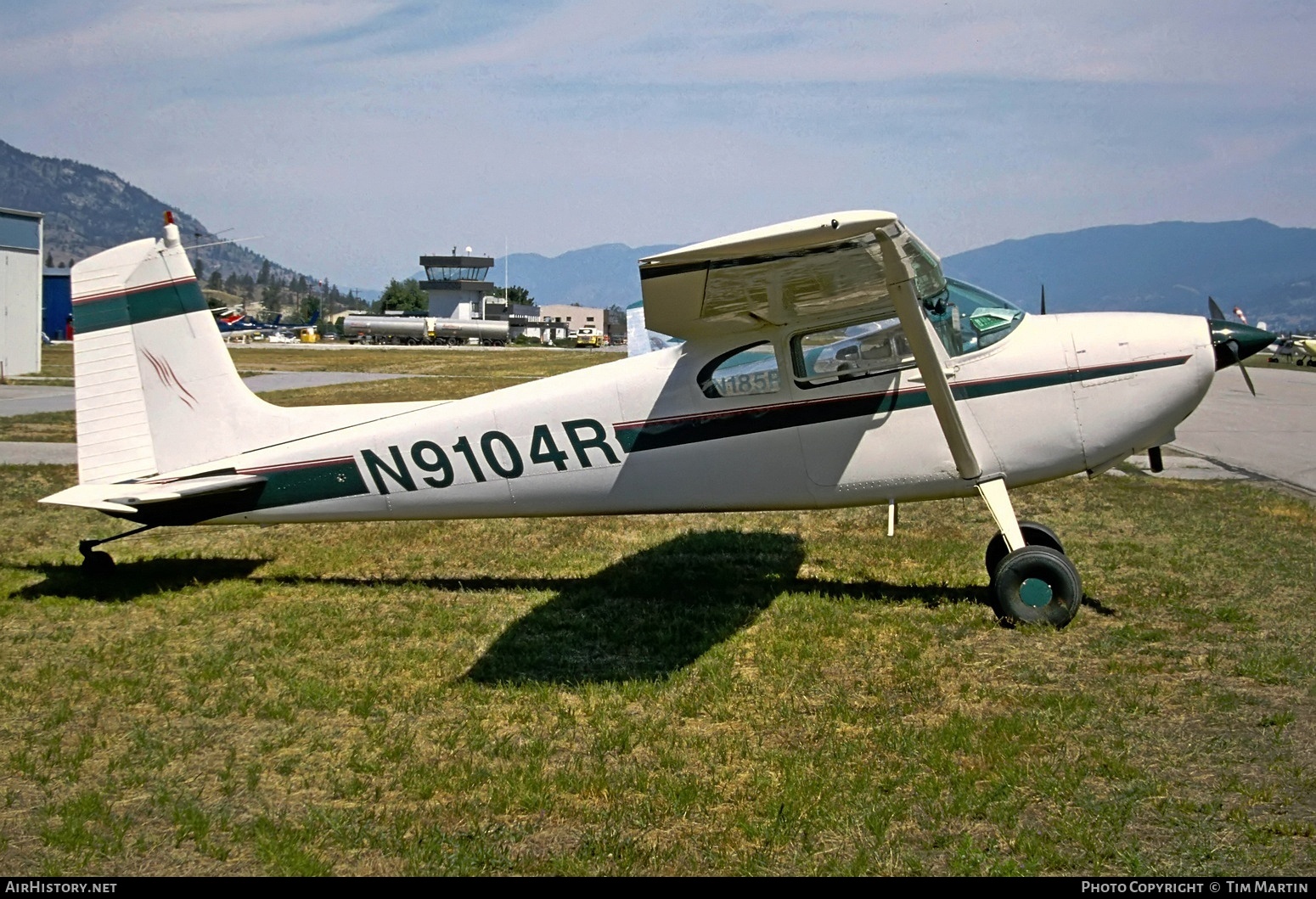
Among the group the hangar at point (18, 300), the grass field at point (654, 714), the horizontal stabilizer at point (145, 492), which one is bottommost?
the grass field at point (654, 714)

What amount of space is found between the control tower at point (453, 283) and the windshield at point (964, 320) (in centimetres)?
11873

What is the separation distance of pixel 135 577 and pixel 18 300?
1413 inches

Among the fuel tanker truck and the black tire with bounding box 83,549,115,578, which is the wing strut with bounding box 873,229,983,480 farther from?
the fuel tanker truck

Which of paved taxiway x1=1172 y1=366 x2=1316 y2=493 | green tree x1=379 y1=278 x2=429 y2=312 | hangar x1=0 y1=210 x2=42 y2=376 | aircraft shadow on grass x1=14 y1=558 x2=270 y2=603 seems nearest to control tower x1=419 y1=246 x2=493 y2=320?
green tree x1=379 y1=278 x2=429 y2=312

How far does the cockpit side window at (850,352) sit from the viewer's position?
288 inches

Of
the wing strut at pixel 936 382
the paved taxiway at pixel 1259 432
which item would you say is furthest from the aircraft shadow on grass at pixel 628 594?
the paved taxiway at pixel 1259 432

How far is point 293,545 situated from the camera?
10.1 m

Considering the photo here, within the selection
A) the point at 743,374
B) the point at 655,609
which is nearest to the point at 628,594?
the point at 655,609

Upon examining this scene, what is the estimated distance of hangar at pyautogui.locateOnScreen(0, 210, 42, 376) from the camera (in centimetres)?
3769

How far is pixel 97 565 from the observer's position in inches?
338

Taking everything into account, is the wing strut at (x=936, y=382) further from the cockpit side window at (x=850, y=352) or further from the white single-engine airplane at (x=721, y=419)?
the cockpit side window at (x=850, y=352)

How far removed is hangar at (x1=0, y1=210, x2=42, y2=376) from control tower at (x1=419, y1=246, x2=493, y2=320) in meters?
83.0

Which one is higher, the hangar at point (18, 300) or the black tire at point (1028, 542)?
the hangar at point (18, 300)

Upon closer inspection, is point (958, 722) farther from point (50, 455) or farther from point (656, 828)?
point (50, 455)
